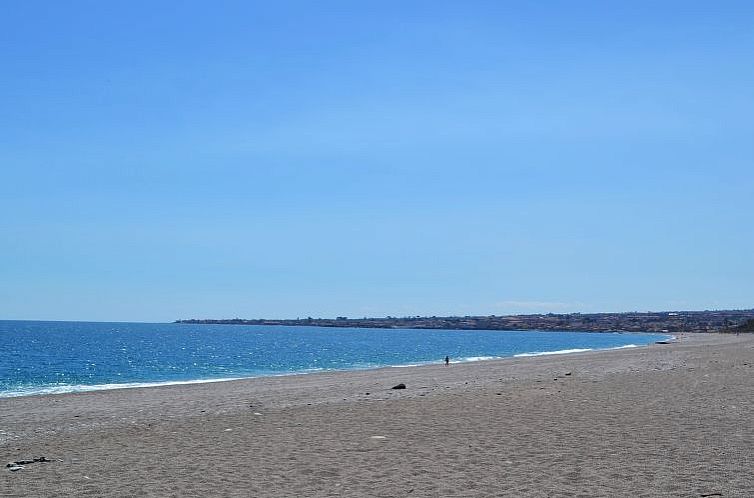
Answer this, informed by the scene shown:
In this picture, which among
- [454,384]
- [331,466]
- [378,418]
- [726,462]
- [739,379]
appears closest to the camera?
[726,462]

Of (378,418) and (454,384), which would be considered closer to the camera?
(378,418)

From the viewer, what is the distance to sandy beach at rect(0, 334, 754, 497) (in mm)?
10836

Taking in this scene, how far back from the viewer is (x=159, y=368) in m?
62.9

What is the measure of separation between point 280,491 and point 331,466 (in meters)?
1.86

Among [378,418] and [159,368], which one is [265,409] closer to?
[378,418]

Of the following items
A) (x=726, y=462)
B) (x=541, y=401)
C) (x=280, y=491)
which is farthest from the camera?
(x=541, y=401)

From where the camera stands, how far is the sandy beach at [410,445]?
1084cm

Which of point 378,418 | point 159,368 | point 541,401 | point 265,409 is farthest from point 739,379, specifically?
point 159,368

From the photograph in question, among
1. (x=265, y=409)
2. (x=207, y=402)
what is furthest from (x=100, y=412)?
(x=265, y=409)

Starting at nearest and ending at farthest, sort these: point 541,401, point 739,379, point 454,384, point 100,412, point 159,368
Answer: point 541,401 → point 100,412 → point 739,379 → point 454,384 → point 159,368

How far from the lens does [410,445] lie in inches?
570

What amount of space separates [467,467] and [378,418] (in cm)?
713

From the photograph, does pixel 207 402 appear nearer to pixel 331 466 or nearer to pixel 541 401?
pixel 541 401

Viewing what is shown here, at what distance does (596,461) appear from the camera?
39.7ft
